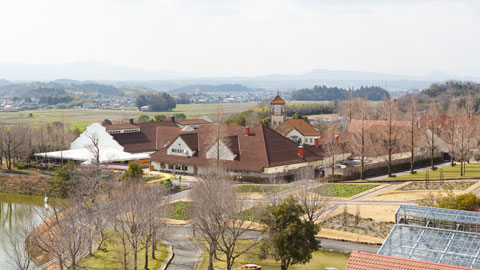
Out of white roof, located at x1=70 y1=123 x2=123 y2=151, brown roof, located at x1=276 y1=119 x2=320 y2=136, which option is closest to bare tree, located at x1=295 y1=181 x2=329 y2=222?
brown roof, located at x1=276 y1=119 x2=320 y2=136

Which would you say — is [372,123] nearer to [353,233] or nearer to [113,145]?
[113,145]

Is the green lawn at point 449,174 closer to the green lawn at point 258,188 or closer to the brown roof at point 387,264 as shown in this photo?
the green lawn at point 258,188

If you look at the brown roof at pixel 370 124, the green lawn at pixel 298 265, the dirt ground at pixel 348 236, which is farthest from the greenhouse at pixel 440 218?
the brown roof at pixel 370 124

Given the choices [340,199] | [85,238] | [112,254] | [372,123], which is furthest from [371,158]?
[85,238]

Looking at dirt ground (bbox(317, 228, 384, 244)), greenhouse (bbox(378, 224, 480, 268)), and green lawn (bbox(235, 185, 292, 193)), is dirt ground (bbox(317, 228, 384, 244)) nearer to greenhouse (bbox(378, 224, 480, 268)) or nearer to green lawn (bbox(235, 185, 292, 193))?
green lawn (bbox(235, 185, 292, 193))

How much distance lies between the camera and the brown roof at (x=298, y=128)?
64.3 meters

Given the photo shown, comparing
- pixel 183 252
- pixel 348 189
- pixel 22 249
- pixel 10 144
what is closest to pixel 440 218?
pixel 183 252

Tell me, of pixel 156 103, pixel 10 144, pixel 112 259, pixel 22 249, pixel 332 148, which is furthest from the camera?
pixel 156 103

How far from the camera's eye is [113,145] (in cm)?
6088

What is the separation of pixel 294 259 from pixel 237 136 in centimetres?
2955

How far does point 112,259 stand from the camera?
28.6 m

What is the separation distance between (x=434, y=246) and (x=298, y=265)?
24.4 feet

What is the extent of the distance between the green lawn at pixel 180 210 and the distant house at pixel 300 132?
27166 millimetres

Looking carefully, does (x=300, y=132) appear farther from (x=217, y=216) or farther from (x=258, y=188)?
(x=217, y=216)
